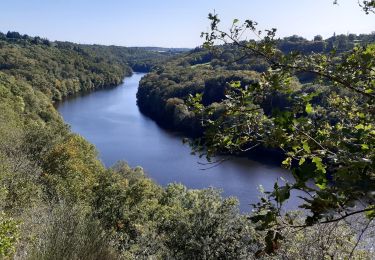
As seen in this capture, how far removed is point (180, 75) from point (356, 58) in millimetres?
83891

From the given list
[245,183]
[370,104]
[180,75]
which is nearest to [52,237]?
[370,104]

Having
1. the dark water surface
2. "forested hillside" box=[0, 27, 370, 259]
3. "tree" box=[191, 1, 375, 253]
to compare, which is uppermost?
"tree" box=[191, 1, 375, 253]

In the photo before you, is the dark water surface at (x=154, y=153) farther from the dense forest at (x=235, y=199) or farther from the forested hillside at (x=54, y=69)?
the forested hillside at (x=54, y=69)

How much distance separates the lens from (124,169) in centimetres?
3319

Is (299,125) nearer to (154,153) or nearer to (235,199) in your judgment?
(235,199)

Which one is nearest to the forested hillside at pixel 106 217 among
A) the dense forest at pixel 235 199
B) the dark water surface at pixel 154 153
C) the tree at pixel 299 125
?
the dense forest at pixel 235 199

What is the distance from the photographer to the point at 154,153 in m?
45.7

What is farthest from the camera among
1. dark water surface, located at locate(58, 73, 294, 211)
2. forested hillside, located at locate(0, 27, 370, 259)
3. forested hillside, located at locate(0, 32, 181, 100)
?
forested hillside, located at locate(0, 32, 181, 100)

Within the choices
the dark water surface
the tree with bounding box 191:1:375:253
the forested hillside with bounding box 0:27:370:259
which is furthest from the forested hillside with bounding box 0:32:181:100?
the tree with bounding box 191:1:375:253

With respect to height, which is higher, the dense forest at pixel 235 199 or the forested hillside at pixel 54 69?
the dense forest at pixel 235 199

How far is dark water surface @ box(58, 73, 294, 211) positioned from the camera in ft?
116

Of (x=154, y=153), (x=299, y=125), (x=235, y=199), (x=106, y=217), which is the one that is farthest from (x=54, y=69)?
(x=299, y=125)

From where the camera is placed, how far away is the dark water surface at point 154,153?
116ft

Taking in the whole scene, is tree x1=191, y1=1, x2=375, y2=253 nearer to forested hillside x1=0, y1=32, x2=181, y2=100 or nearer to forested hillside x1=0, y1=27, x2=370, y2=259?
forested hillside x1=0, y1=27, x2=370, y2=259
